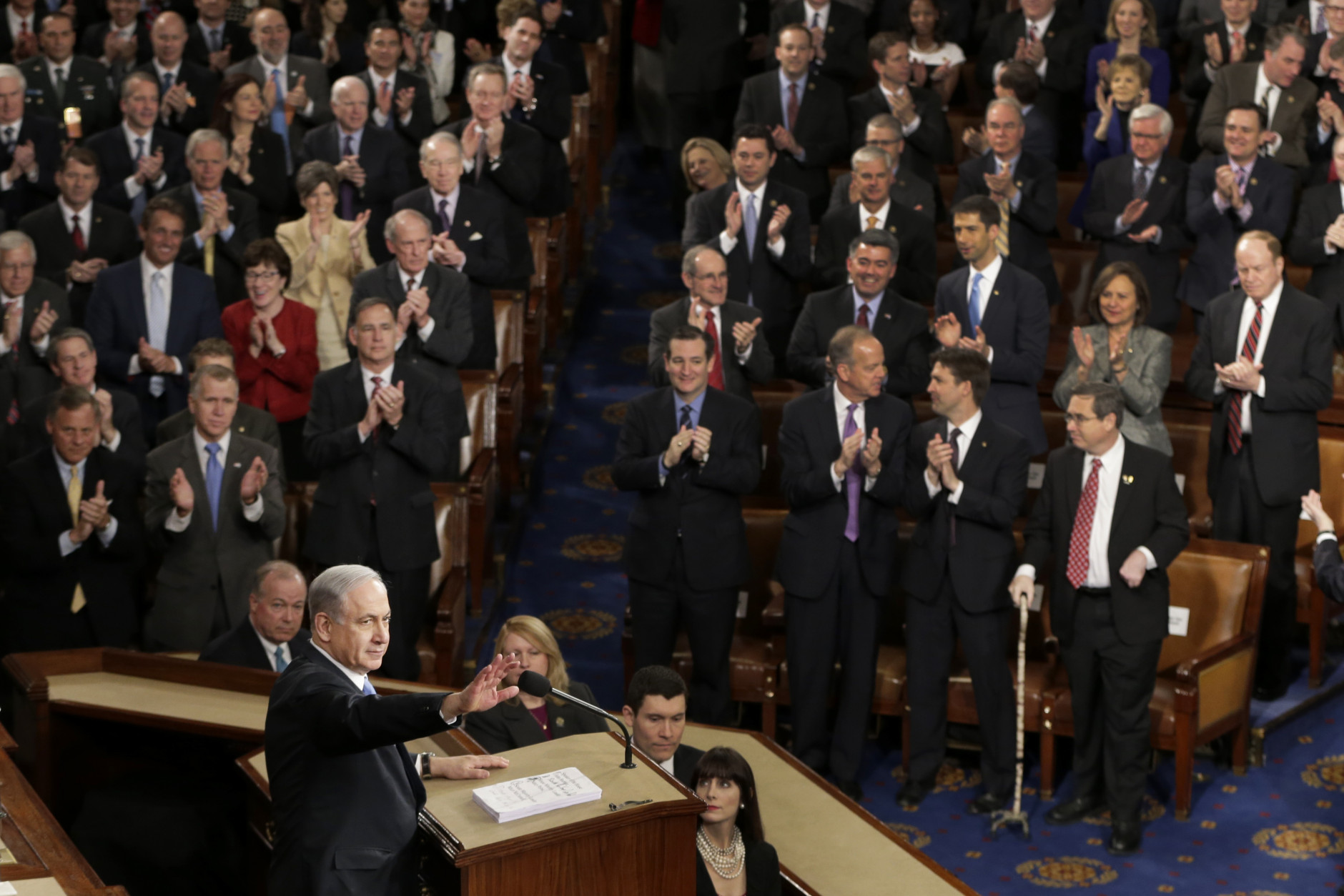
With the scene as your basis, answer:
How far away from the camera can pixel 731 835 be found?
3.49 m

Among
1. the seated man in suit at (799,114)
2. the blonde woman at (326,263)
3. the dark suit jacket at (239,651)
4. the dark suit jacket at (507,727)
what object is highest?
the seated man in suit at (799,114)

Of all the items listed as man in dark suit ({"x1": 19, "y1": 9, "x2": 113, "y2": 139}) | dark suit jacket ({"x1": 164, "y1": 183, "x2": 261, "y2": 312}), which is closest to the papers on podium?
dark suit jacket ({"x1": 164, "y1": 183, "x2": 261, "y2": 312})

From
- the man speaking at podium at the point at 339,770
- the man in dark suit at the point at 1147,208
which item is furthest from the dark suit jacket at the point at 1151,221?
the man speaking at podium at the point at 339,770

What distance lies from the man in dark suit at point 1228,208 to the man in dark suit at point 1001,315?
1.06 m

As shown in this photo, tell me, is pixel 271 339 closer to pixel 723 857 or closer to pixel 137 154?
pixel 137 154

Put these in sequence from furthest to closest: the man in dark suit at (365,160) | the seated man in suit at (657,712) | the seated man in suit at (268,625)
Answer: the man in dark suit at (365,160), the seated man in suit at (268,625), the seated man in suit at (657,712)

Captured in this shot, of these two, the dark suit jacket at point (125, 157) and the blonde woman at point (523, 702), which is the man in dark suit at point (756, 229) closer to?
the dark suit jacket at point (125, 157)

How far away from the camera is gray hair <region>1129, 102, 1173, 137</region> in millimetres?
6121

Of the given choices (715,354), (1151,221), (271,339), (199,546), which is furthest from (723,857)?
(1151,221)

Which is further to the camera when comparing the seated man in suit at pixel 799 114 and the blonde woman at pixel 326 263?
the seated man in suit at pixel 799 114

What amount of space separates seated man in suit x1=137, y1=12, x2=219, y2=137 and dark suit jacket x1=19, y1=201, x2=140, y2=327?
97 centimetres

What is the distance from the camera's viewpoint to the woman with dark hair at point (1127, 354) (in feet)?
17.2

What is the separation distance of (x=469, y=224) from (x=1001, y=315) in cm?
186

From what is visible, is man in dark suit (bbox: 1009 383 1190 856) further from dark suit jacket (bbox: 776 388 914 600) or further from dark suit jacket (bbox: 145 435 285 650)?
dark suit jacket (bbox: 145 435 285 650)
